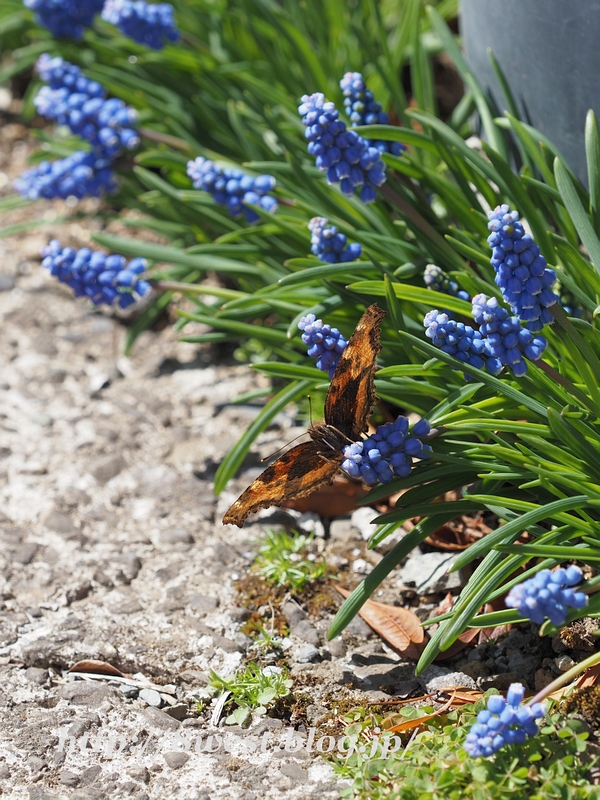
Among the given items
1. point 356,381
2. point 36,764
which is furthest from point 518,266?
point 36,764

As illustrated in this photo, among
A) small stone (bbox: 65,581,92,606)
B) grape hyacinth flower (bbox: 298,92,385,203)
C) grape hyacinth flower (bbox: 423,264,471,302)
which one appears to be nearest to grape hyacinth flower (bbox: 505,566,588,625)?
grape hyacinth flower (bbox: 423,264,471,302)

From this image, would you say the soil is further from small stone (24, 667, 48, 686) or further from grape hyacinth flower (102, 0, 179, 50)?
grape hyacinth flower (102, 0, 179, 50)

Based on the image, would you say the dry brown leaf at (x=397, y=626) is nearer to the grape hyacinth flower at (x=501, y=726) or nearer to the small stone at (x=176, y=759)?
the grape hyacinth flower at (x=501, y=726)

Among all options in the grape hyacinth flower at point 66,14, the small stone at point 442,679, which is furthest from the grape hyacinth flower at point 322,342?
the grape hyacinth flower at point 66,14

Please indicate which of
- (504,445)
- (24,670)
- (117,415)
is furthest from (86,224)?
(504,445)

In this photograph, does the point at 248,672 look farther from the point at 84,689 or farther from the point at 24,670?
the point at 24,670
